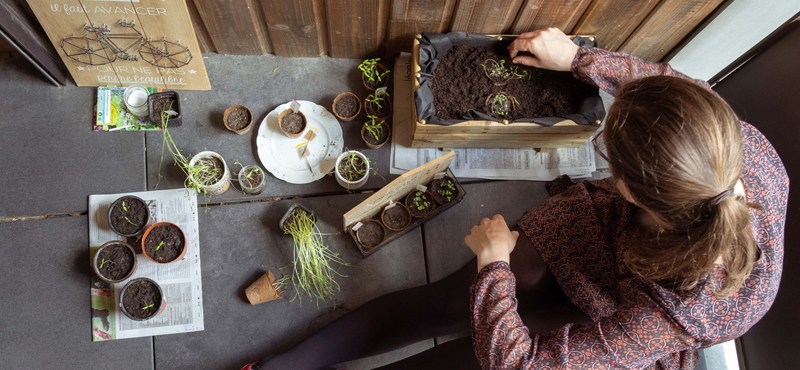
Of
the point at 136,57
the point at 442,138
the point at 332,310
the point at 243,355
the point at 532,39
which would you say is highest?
the point at 136,57

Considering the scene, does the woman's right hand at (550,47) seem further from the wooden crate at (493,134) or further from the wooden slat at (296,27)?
the wooden slat at (296,27)

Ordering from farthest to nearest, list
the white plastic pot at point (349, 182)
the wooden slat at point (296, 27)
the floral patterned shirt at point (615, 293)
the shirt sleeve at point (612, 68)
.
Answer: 1. the white plastic pot at point (349, 182)
2. the wooden slat at point (296, 27)
3. the shirt sleeve at point (612, 68)
4. the floral patterned shirt at point (615, 293)

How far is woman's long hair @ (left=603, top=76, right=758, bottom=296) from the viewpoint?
3.12 feet

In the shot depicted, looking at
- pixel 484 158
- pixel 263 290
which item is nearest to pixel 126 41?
pixel 263 290

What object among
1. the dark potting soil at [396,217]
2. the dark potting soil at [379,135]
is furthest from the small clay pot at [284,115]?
the dark potting soil at [396,217]

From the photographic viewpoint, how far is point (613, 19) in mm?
1666

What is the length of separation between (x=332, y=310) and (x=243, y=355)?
0.37 meters

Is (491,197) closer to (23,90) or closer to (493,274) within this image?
(493,274)

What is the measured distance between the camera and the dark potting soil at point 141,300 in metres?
1.63

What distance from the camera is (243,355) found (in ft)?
5.54

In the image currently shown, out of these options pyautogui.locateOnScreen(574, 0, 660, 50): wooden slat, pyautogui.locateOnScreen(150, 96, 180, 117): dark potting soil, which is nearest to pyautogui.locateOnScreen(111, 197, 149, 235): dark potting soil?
pyautogui.locateOnScreen(150, 96, 180, 117): dark potting soil

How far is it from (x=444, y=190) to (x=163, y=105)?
1.19 m

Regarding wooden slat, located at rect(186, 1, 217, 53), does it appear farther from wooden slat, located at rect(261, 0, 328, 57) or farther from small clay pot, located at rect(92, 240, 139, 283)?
small clay pot, located at rect(92, 240, 139, 283)

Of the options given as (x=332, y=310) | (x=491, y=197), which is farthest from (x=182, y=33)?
(x=491, y=197)
